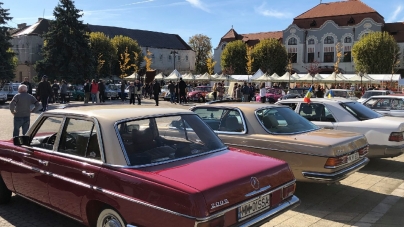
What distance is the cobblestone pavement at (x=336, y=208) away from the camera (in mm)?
4715

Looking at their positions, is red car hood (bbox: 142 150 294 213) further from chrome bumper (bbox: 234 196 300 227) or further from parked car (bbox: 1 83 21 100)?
parked car (bbox: 1 83 21 100)

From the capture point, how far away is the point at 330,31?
64.4 metres

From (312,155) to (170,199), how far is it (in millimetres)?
2978

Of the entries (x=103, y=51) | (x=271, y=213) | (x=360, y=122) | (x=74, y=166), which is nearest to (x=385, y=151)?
(x=360, y=122)

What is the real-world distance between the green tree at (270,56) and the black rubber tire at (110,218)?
2389 inches

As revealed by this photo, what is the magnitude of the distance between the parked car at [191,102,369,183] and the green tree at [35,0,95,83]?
3819 centimetres

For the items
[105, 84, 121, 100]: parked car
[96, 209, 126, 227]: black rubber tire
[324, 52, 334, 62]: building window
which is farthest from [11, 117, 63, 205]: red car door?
[324, 52, 334, 62]: building window

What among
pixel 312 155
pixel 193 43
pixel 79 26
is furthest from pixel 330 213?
pixel 193 43

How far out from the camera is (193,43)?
318 ft

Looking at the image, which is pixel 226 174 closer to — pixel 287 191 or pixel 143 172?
pixel 143 172

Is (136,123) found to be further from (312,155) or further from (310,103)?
(310,103)

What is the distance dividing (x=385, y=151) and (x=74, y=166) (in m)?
5.92

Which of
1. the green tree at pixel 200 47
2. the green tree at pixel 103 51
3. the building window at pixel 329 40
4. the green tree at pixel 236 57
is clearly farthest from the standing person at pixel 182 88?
the green tree at pixel 200 47

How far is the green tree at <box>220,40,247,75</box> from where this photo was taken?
6575cm
